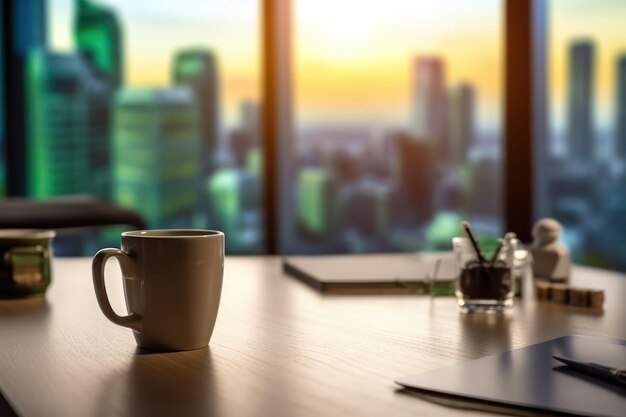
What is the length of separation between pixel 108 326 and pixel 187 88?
3.03m

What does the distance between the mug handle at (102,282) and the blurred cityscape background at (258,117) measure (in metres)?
2.94

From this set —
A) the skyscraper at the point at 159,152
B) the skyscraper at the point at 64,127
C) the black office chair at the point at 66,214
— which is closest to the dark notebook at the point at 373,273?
the black office chair at the point at 66,214

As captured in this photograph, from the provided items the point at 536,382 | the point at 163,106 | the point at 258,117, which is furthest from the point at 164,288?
the point at 163,106

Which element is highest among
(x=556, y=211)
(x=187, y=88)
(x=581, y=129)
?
(x=187, y=88)

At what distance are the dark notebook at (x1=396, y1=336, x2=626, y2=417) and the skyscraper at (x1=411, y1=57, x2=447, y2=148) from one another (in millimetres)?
3015

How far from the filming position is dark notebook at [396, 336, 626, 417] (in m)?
0.57

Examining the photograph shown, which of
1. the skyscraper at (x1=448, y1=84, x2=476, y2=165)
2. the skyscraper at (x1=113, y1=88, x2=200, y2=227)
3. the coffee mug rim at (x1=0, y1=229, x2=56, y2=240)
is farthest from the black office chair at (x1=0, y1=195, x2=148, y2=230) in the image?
the skyscraper at (x1=448, y1=84, x2=476, y2=165)

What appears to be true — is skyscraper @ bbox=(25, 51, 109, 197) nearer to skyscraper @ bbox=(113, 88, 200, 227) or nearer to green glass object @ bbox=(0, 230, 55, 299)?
skyscraper @ bbox=(113, 88, 200, 227)

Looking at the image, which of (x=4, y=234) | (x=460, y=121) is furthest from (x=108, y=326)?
(x=460, y=121)

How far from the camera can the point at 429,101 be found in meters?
3.72

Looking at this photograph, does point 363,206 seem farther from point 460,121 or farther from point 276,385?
point 276,385

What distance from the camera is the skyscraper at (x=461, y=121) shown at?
3.61 meters

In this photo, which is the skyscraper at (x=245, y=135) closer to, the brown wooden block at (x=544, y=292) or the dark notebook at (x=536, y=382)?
the brown wooden block at (x=544, y=292)

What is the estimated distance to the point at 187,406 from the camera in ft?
1.90
